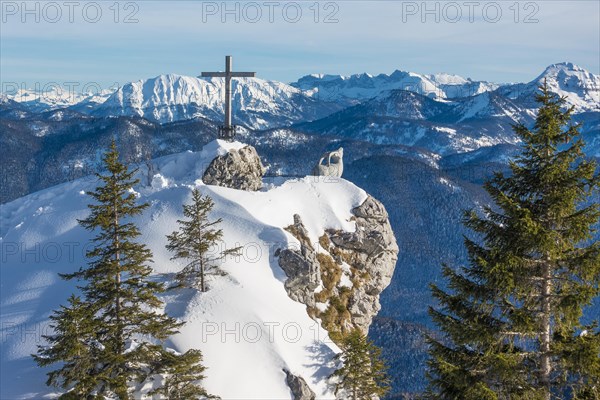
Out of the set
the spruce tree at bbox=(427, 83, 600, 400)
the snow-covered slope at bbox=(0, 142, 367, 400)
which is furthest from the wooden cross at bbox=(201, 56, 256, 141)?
the spruce tree at bbox=(427, 83, 600, 400)

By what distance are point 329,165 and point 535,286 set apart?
A: 37154mm

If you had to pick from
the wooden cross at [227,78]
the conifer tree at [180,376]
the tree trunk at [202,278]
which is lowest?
the conifer tree at [180,376]

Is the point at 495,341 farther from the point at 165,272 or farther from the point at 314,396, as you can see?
the point at 165,272

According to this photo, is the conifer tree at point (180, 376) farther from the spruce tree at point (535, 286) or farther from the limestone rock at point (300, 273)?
the spruce tree at point (535, 286)

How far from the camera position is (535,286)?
43.4 ft

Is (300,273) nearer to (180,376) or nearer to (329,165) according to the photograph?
(180,376)

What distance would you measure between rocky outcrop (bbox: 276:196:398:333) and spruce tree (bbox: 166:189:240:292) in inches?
181

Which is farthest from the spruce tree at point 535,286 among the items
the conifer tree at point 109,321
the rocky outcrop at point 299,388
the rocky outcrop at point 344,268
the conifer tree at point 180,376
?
the rocky outcrop at point 344,268

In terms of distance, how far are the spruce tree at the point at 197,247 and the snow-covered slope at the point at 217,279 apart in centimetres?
77

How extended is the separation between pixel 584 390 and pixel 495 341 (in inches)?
84.1

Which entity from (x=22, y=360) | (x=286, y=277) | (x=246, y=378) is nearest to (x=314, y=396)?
(x=246, y=378)

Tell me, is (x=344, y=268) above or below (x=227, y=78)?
below

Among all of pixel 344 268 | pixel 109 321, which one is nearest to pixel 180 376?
pixel 109 321

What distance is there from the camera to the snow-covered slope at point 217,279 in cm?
2873
